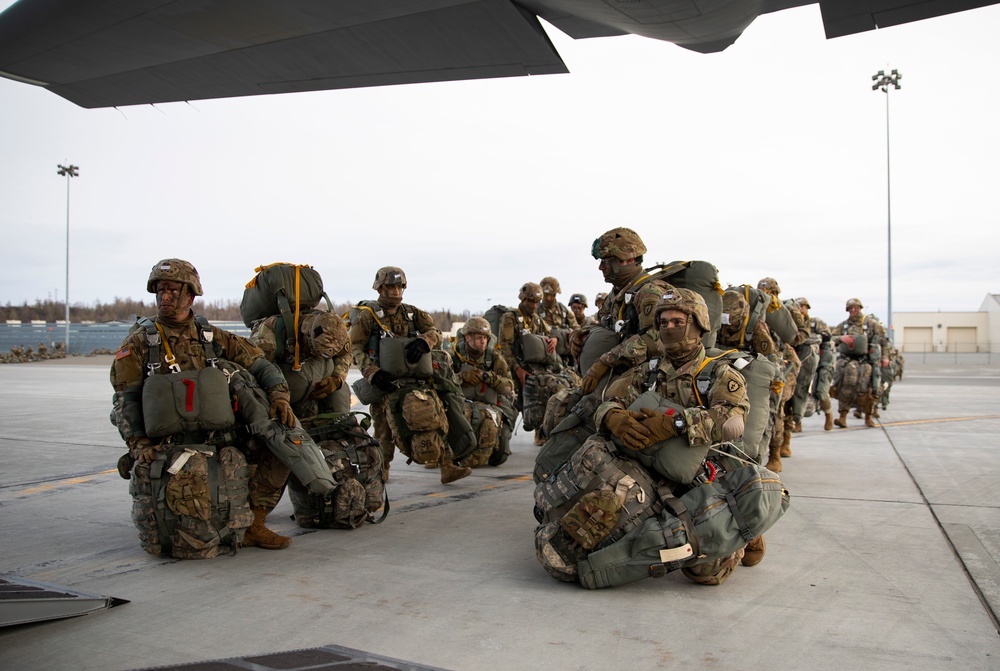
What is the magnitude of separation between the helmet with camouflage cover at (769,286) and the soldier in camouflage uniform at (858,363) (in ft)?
13.1

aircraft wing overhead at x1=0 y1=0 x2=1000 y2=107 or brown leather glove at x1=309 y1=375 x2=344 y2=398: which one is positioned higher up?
aircraft wing overhead at x1=0 y1=0 x2=1000 y2=107

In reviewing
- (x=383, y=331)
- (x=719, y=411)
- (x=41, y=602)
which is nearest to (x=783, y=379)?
(x=383, y=331)

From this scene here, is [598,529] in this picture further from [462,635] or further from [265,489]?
[265,489]

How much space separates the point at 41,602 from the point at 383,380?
405 centimetres

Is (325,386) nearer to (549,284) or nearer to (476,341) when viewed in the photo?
(476,341)

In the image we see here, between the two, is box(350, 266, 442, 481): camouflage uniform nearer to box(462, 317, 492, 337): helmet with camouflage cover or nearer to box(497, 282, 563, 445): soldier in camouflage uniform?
box(462, 317, 492, 337): helmet with camouflage cover

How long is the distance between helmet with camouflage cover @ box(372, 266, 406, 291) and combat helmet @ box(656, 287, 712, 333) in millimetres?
3478

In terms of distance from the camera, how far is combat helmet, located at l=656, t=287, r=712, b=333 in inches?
181

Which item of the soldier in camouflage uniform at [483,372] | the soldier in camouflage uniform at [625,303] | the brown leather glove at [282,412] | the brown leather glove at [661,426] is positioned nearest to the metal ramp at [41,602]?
the brown leather glove at [282,412]

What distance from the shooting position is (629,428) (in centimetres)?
425

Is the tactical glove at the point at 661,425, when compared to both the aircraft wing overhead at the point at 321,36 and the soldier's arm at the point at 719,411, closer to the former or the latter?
the soldier's arm at the point at 719,411

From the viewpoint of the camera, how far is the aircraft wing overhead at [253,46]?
15.6 ft

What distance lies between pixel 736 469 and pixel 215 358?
3.42 m

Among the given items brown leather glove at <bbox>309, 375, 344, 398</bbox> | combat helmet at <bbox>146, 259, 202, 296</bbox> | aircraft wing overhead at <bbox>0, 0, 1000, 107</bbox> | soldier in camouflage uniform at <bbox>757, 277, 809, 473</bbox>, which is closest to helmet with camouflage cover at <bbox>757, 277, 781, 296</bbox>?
soldier in camouflage uniform at <bbox>757, 277, 809, 473</bbox>
